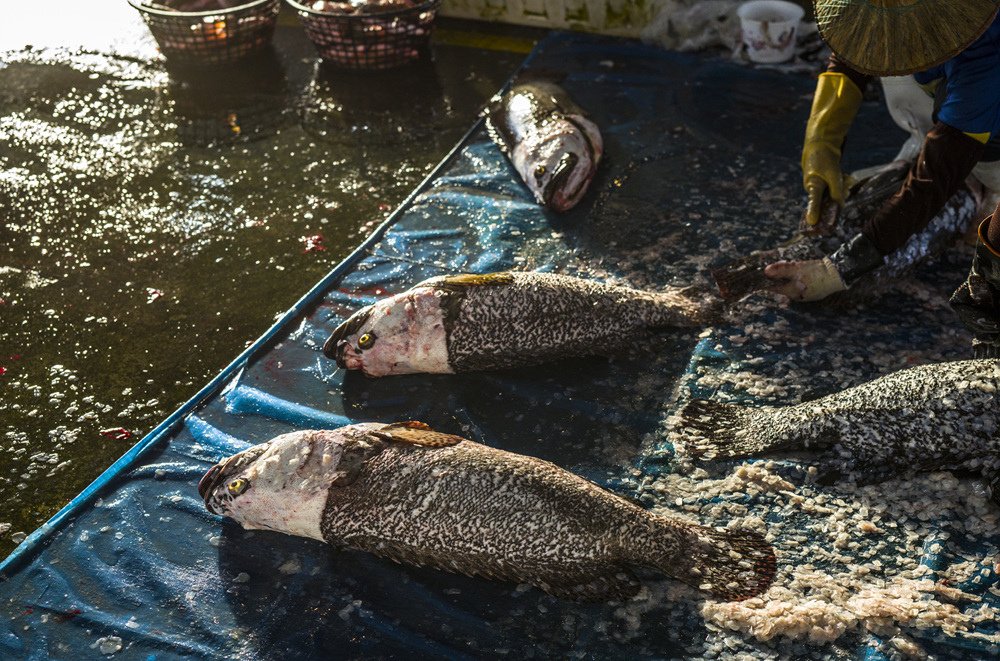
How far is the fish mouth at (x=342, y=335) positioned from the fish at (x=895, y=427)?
1.51m

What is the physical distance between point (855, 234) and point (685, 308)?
3.17ft

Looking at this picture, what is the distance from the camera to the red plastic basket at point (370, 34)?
685 centimetres

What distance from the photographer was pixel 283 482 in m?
3.34

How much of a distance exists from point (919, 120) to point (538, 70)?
273cm

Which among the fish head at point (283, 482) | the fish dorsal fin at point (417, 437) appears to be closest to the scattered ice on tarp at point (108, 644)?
the fish head at point (283, 482)

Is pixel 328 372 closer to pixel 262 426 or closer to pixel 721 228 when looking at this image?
pixel 262 426

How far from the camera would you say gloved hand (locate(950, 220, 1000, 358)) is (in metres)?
3.51

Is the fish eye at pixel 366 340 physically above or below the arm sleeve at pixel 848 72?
below

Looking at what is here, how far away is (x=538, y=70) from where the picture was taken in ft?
21.6

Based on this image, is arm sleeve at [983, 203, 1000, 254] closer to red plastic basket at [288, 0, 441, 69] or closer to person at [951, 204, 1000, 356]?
person at [951, 204, 1000, 356]

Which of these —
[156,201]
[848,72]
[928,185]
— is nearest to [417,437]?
[928,185]

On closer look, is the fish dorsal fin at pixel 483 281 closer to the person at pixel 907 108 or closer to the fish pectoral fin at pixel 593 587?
the person at pixel 907 108

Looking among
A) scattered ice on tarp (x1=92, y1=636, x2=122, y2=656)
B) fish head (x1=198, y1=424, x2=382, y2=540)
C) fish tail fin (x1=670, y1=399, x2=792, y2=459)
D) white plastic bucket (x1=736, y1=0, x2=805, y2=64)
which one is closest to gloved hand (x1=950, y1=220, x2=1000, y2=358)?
fish tail fin (x1=670, y1=399, x2=792, y2=459)

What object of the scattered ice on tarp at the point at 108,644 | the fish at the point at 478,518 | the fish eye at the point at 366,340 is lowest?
the scattered ice on tarp at the point at 108,644
